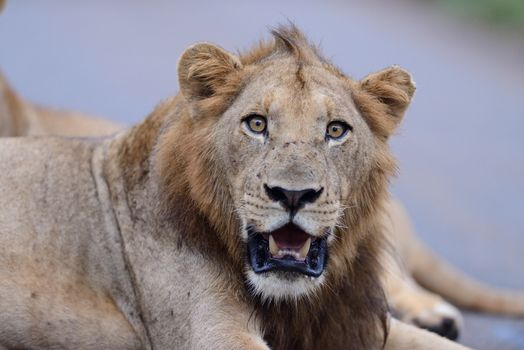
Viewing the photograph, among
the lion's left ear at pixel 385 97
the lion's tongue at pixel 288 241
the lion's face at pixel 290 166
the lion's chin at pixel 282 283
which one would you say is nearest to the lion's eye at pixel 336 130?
the lion's face at pixel 290 166

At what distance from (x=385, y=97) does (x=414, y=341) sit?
1.08 meters

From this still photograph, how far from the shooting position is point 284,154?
4953 mm

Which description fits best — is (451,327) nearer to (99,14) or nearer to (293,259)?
(293,259)

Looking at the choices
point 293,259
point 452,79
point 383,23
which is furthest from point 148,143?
point 383,23

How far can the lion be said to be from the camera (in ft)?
16.6

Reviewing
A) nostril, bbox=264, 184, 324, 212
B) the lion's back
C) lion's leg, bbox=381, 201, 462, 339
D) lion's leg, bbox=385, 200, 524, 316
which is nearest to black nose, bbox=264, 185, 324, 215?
nostril, bbox=264, 184, 324, 212

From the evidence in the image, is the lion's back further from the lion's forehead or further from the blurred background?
the blurred background

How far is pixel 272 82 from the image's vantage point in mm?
5258

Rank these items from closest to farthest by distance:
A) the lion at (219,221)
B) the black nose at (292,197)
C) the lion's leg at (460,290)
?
the black nose at (292,197) → the lion at (219,221) → the lion's leg at (460,290)

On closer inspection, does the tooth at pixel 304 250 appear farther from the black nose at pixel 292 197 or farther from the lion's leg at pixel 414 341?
the lion's leg at pixel 414 341

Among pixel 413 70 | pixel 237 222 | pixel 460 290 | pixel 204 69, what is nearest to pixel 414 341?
pixel 237 222

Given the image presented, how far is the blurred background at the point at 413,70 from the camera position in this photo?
33.9ft

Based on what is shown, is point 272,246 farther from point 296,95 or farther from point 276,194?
point 296,95

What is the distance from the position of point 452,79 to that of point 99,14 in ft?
20.2
